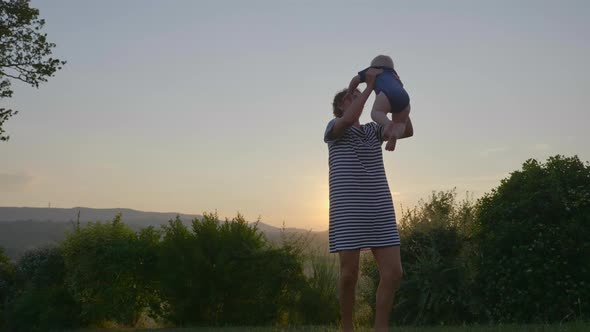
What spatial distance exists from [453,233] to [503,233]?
1.81m

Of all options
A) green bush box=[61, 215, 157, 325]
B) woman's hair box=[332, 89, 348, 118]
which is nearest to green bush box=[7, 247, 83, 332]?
green bush box=[61, 215, 157, 325]

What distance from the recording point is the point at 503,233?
9805mm

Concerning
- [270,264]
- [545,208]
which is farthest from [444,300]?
[270,264]

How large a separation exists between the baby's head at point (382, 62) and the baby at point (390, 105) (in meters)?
0.06

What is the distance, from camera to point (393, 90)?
210 inches

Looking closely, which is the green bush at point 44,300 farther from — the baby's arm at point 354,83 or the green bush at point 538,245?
the baby's arm at point 354,83

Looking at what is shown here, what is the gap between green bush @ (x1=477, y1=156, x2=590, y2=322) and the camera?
9.29 metres

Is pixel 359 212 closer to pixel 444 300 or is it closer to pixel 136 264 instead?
pixel 444 300

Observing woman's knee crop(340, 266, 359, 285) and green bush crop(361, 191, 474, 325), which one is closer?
woman's knee crop(340, 266, 359, 285)

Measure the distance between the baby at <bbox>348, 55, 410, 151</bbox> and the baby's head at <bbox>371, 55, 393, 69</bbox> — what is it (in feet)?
0.20

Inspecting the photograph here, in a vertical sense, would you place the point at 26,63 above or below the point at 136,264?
above

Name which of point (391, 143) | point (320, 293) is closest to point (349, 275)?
point (391, 143)

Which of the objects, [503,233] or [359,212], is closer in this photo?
[359,212]

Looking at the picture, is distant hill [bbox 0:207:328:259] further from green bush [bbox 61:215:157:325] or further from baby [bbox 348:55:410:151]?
baby [bbox 348:55:410:151]
